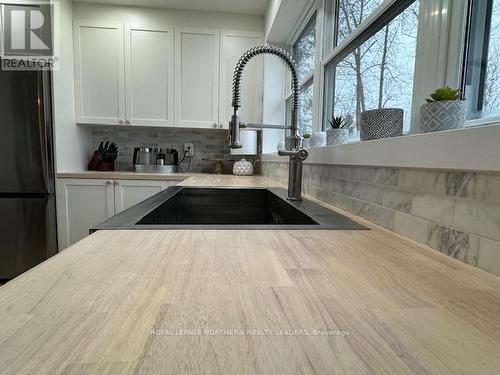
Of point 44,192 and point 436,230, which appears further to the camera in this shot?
point 44,192

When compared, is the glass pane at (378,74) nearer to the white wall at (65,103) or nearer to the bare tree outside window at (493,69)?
the bare tree outside window at (493,69)

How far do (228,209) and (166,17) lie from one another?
2236 millimetres

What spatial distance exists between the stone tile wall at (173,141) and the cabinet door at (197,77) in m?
0.24

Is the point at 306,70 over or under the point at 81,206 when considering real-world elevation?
over

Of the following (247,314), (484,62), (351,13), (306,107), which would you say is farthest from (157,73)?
(247,314)

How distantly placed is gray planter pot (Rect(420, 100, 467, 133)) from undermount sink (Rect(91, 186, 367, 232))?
30cm

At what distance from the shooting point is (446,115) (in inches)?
23.2

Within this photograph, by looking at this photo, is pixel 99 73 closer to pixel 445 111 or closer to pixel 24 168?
pixel 24 168

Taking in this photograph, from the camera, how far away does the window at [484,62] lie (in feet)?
2.15

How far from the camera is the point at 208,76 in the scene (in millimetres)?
2781

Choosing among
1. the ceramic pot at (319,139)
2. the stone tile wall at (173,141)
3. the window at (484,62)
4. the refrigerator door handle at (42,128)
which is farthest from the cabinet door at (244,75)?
the window at (484,62)

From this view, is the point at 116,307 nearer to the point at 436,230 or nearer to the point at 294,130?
the point at 436,230

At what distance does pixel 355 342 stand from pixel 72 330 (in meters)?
0.26

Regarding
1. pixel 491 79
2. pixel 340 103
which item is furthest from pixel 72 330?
pixel 340 103
